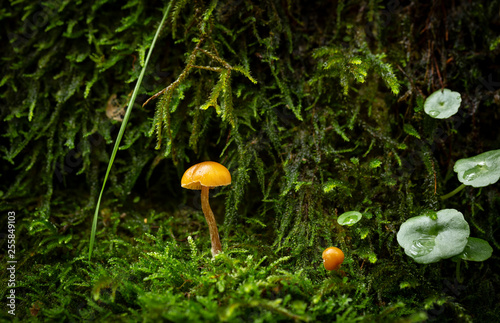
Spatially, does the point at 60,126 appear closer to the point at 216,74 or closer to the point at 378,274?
the point at 216,74

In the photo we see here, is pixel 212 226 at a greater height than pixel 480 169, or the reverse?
pixel 480 169

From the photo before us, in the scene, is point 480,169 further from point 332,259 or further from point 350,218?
point 332,259

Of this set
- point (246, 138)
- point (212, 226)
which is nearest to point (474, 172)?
point (246, 138)

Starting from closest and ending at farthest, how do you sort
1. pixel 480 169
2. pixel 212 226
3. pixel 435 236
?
pixel 435 236 < pixel 480 169 < pixel 212 226

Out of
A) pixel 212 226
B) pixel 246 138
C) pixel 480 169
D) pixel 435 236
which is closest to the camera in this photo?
→ pixel 435 236

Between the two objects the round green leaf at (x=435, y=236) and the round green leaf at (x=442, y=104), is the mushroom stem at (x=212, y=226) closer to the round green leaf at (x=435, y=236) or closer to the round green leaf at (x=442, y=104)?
the round green leaf at (x=435, y=236)

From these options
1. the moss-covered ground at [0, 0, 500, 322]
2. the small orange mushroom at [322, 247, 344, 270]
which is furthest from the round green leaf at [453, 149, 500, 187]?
the small orange mushroom at [322, 247, 344, 270]
